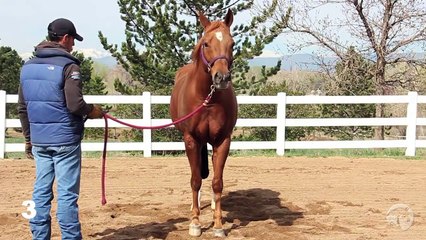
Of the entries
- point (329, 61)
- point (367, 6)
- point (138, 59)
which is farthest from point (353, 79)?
point (138, 59)

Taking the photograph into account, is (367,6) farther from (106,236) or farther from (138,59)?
(106,236)

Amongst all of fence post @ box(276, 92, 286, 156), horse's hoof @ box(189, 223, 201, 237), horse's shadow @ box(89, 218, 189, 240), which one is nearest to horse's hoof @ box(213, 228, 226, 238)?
horse's hoof @ box(189, 223, 201, 237)

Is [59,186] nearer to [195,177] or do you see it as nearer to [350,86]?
[195,177]

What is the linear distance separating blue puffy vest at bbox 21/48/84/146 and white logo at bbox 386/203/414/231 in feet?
12.1

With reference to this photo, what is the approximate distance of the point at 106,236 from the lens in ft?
16.5

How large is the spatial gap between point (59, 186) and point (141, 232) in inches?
52.5

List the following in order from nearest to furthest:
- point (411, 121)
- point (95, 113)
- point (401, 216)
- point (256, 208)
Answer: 1. point (95, 113)
2. point (401, 216)
3. point (256, 208)
4. point (411, 121)

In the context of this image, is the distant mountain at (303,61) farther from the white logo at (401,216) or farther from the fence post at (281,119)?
the white logo at (401,216)

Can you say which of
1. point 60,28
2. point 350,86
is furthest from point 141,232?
point 350,86

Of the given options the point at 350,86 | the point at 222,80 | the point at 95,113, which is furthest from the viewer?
the point at 350,86

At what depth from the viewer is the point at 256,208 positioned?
6.36 m

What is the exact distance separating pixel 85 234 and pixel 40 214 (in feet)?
3.28

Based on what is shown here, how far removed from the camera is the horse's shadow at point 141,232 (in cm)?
504

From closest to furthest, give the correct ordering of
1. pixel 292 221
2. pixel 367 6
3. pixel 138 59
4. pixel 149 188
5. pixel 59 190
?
pixel 59 190, pixel 292 221, pixel 149 188, pixel 367 6, pixel 138 59
